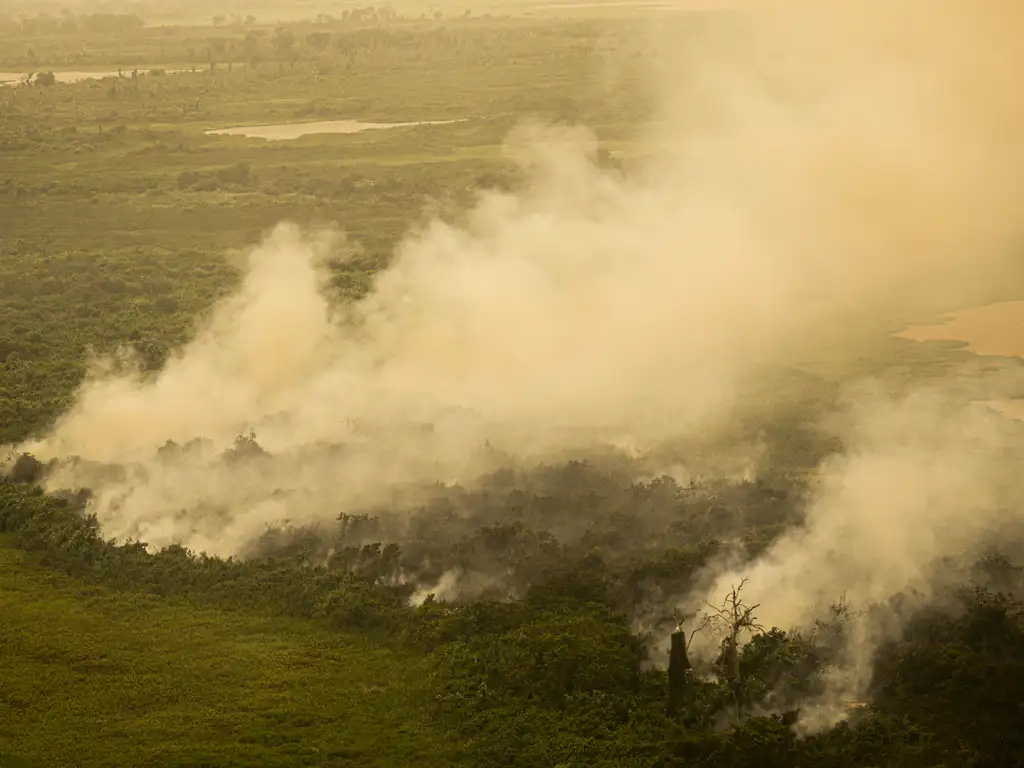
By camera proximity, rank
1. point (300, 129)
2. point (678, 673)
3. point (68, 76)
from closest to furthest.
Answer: point (678, 673) → point (300, 129) → point (68, 76)

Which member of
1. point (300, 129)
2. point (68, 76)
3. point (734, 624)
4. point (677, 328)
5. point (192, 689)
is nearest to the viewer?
point (734, 624)

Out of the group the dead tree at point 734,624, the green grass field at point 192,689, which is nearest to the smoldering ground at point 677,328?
the dead tree at point 734,624

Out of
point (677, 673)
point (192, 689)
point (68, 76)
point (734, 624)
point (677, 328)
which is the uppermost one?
point (68, 76)

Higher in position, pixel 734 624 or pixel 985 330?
pixel 985 330

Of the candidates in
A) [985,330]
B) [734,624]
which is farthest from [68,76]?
[734,624]

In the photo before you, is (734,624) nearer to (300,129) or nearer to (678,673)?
(678,673)

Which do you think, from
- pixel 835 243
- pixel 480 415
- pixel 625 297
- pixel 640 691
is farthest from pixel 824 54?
pixel 640 691

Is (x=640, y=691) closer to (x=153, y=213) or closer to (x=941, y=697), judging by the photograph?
(x=941, y=697)

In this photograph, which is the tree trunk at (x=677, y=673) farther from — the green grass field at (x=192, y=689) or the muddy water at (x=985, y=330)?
the muddy water at (x=985, y=330)
